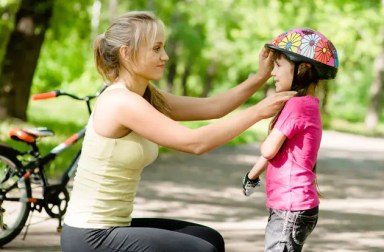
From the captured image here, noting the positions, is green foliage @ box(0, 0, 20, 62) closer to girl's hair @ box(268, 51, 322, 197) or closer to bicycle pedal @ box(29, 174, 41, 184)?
bicycle pedal @ box(29, 174, 41, 184)

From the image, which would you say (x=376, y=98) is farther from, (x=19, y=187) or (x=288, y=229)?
(x=288, y=229)

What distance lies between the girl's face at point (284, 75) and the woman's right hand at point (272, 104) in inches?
5.8

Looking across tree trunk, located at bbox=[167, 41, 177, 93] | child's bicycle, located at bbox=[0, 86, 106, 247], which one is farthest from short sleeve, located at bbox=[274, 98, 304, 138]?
tree trunk, located at bbox=[167, 41, 177, 93]

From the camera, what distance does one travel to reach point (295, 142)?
12.9ft

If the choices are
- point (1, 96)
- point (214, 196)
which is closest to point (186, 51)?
point (1, 96)

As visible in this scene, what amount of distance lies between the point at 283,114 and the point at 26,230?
310 cm

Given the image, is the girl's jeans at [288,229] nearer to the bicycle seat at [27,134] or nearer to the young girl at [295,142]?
the young girl at [295,142]

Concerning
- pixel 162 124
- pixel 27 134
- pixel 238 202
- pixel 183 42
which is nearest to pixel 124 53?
pixel 162 124

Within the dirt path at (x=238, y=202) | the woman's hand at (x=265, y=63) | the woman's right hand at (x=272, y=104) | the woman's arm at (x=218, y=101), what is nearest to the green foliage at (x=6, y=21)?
the dirt path at (x=238, y=202)

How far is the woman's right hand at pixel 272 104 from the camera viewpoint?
3643 millimetres

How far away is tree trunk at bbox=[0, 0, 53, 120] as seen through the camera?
607 inches

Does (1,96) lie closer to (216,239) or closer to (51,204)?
(51,204)

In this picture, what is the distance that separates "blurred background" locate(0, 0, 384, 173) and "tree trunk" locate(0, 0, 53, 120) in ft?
0.06

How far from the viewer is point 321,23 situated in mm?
26594
